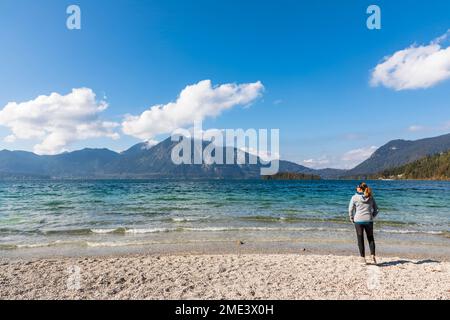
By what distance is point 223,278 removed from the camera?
10.4m

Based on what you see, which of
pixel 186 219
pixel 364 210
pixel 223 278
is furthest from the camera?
pixel 186 219

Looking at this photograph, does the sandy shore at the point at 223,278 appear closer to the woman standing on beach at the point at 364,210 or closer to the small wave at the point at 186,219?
the woman standing on beach at the point at 364,210

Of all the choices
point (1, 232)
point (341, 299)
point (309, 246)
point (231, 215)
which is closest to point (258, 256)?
point (309, 246)

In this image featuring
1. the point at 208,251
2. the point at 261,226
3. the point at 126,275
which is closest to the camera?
the point at 126,275

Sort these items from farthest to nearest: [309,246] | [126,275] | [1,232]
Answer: [1,232], [309,246], [126,275]

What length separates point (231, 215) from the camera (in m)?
28.0

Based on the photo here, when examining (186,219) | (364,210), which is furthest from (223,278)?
(186,219)

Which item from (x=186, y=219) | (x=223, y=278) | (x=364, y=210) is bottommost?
(x=186, y=219)

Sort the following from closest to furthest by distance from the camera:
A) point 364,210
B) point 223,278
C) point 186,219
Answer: point 223,278 → point 364,210 → point 186,219

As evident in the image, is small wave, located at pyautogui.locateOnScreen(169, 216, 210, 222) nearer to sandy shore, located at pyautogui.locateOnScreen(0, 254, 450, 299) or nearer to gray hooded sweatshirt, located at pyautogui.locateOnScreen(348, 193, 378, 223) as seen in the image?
sandy shore, located at pyautogui.locateOnScreen(0, 254, 450, 299)

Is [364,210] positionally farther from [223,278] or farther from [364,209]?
[223,278]
